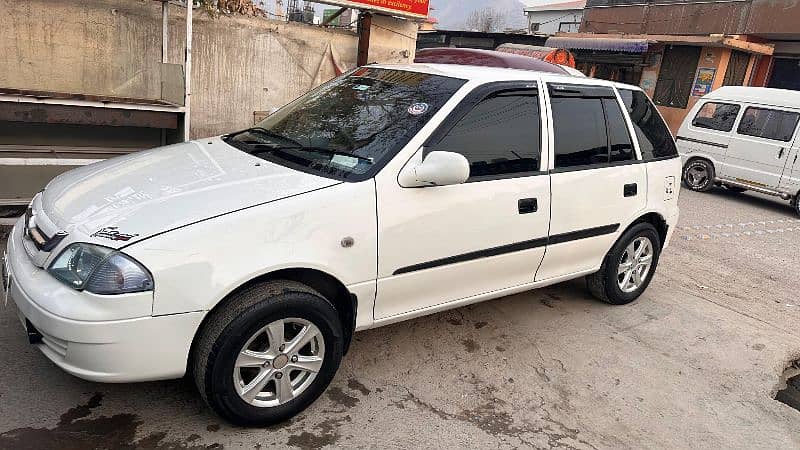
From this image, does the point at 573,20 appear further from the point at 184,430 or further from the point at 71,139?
the point at 184,430

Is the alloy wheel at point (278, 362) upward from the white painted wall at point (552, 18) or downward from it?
downward

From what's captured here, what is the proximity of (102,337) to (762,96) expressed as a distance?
1078 centimetres

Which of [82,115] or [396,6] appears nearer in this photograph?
[82,115]

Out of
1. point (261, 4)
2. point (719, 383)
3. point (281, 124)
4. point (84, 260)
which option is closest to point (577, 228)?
point (719, 383)

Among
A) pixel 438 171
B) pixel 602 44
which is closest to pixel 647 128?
pixel 438 171

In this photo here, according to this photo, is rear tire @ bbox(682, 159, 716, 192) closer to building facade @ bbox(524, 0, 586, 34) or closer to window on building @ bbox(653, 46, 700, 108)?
window on building @ bbox(653, 46, 700, 108)

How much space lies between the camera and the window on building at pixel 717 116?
10031 mm

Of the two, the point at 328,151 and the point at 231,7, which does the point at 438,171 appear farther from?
the point at 231,7

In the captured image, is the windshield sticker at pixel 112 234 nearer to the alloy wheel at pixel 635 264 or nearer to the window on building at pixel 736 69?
the alloy wheel at pixel 635 264

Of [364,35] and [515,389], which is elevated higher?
[364,35]

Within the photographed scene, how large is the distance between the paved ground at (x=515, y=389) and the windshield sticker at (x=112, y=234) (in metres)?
0.90

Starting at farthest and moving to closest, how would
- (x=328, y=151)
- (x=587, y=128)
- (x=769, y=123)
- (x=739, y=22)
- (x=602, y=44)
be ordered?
Answer: (x=602, y=44), (x=739, y=22), (x=769, y=123), (x=587, y=128), (x=328, y=151)

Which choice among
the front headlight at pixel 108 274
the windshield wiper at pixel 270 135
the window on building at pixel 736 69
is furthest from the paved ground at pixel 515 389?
the window on building at pixel 736 69

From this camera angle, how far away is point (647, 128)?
441 cm
